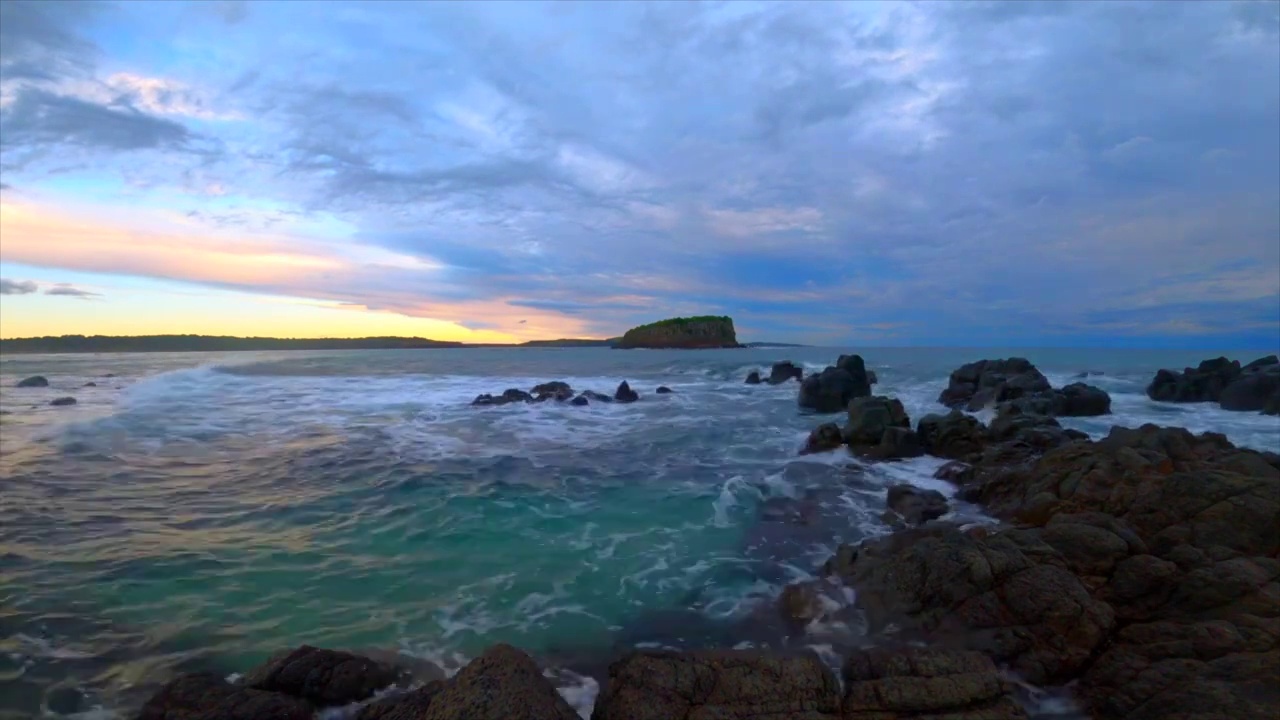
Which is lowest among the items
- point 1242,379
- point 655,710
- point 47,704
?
point 47,704

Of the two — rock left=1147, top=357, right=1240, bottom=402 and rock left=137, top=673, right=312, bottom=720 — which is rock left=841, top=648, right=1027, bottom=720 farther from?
rock left=1147, top=357, right=1240, bottom=402

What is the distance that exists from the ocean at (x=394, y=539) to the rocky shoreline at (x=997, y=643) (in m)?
0.74

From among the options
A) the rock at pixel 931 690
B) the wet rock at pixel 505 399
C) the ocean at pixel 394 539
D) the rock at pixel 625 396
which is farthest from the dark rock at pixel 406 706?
the rock at pixel 625 396

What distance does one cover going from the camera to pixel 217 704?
4758mm

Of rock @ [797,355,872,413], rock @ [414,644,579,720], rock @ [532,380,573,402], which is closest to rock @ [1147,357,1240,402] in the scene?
rock @ [797,355,872,413]

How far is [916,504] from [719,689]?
6.99 meters

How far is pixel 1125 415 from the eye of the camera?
22766 mm

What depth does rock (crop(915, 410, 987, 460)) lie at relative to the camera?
15031mm

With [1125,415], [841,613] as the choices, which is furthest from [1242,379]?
[841,613]

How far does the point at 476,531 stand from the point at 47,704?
5222 millimetres

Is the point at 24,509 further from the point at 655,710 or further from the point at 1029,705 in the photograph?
the point at 1029,705

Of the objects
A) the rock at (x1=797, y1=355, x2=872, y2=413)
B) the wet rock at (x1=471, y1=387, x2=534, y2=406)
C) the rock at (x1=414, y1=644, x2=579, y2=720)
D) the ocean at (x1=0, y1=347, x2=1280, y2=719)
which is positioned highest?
the rock at (x1=797, y1=355, x2=872, y2=413)

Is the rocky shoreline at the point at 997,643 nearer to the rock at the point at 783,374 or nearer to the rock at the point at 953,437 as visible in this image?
the rock at the point at 953,437

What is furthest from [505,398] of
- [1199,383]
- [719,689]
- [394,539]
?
[1199,383]
